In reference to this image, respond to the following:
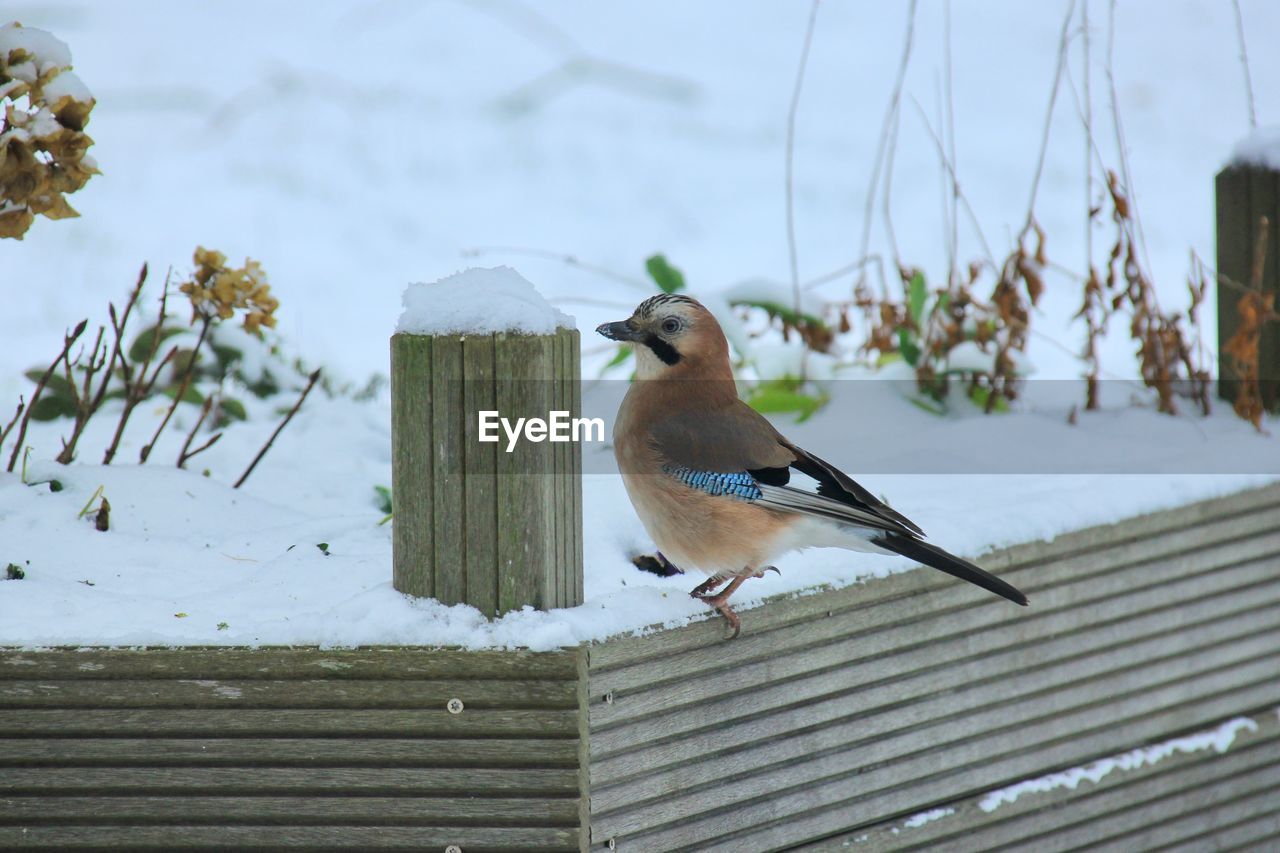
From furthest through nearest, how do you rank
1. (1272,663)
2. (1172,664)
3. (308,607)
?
(1272,663) < (1172,664) < (308,607)

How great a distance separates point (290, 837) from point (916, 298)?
2.57 meters

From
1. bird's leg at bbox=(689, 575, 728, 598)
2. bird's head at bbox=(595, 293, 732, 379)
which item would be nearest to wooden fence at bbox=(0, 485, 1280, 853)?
bird's leg at bbox=(689, 575, 728, 598)

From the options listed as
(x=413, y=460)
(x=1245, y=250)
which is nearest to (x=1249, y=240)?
(x=1245, y=250)

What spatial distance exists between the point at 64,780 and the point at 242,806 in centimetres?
31

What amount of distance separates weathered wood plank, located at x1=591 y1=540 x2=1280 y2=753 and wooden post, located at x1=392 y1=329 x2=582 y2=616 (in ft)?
0.85

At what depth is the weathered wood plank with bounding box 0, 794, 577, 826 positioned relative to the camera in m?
2.29

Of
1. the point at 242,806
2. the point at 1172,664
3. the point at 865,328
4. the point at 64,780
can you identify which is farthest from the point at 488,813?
the point at 865,328

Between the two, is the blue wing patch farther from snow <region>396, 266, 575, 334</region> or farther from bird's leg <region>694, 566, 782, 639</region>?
snow <region>396, 266, 575, 334</region>

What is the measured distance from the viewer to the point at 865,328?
4762 millimetres

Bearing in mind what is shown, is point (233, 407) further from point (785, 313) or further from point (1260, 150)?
point (1260, 150)

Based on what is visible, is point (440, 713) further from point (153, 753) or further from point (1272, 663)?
point (1272, 663)

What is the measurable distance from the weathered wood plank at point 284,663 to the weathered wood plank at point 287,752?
110 mm

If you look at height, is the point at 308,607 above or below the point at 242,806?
above

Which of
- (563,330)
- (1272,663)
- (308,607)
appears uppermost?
(563,330)
